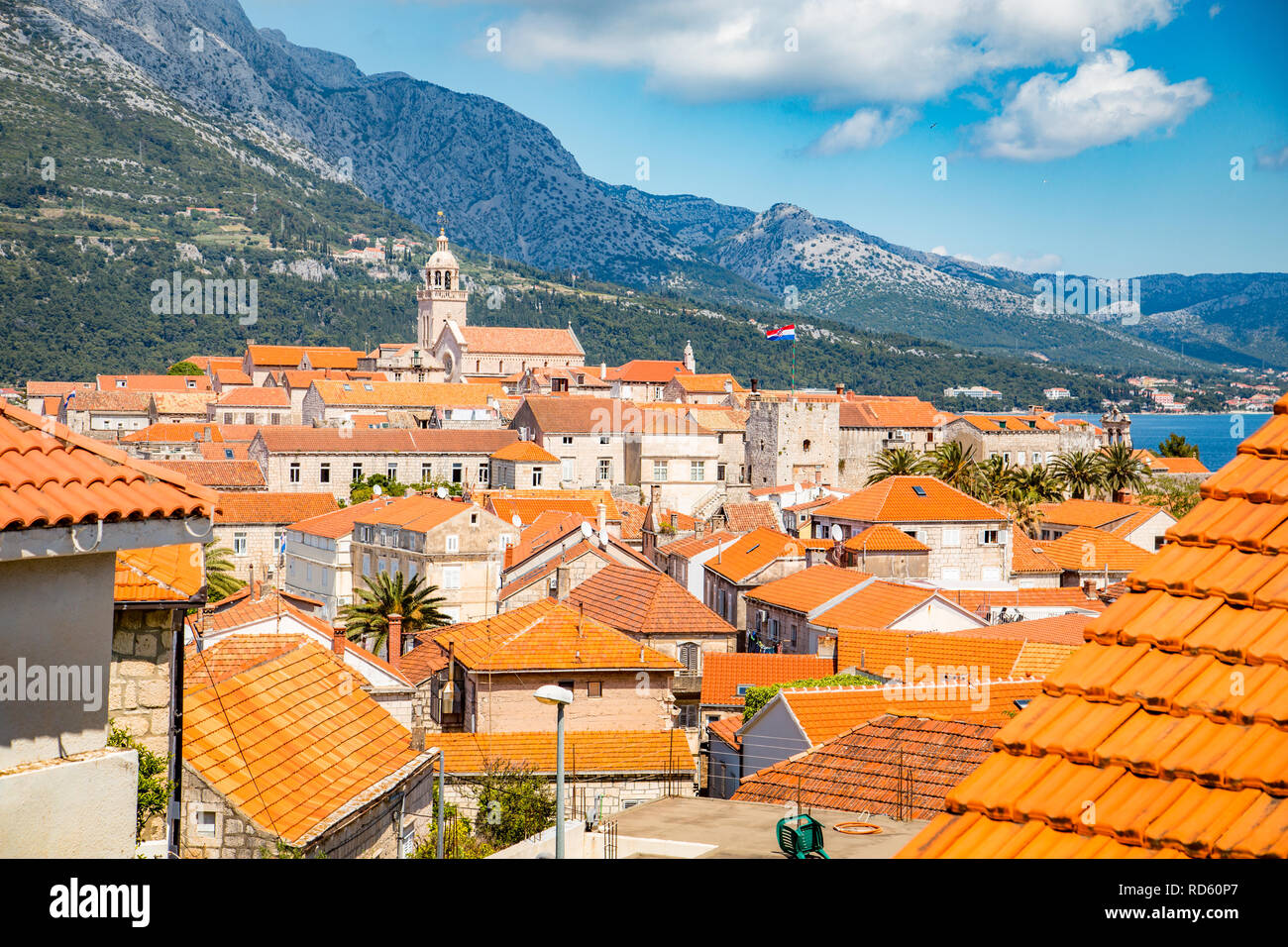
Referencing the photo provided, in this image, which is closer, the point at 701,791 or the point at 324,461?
the point at 701,791

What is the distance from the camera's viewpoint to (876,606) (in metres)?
38.6

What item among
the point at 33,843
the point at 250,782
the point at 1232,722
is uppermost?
the point at 1232,722

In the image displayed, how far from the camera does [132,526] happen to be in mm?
5016

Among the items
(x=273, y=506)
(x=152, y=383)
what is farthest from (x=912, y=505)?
(x=152, y=383)

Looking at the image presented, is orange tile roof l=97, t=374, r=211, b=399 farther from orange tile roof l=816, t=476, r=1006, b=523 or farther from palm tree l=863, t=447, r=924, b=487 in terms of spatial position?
orange tile roof l=816, t=476, r=1006, b=523

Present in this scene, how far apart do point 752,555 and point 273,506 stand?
37.8m

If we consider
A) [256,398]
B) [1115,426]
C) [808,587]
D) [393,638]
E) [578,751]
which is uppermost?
[256,398]

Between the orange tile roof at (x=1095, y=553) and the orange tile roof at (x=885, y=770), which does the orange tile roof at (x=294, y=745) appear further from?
the orange tile roof at (x=1095, y=553)

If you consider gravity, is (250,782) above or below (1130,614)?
below

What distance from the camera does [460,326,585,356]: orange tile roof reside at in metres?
148

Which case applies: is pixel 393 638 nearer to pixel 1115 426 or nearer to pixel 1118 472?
pixel 1118 472

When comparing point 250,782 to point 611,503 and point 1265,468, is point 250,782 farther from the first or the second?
point 611,503
